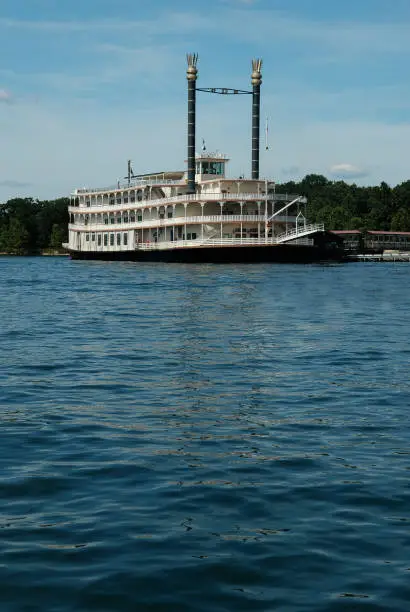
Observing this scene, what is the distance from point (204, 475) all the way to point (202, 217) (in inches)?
3295

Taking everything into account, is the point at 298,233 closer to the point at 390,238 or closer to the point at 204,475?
the point at 390,238

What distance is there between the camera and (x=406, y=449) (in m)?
12.6

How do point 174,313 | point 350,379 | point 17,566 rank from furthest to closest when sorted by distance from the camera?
point 174,313 < point 350,379 < point 17,566

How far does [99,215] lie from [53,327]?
9289 centimetres

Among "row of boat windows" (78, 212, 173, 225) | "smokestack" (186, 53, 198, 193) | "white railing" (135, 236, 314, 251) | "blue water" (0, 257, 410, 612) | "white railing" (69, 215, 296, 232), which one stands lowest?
"blue water" (0, 257, 410, 612)

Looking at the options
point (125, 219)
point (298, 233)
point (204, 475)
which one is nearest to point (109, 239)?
point (125, 219)

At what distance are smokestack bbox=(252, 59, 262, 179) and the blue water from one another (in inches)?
3331

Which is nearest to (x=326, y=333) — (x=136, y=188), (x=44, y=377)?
(x=44, y=377)

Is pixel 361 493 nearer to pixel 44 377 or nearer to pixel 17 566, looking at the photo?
pixel 17 566

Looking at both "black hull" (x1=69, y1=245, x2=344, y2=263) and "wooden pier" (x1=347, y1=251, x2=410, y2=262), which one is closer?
"black hull" (x1=69, y1=245, x2=344, y2=263)

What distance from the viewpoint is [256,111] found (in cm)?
10919

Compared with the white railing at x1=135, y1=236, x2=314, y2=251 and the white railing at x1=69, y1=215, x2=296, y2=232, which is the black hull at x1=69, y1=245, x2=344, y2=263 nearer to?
the white railing at x1=135, y1=236, x2=314, y2=251

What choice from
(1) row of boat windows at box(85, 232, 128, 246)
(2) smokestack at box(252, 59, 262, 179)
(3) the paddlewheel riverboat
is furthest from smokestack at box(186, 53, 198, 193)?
(1) row of boat windows at box(85, 232, 128, 246)

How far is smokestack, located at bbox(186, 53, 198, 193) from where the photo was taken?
325 feet
